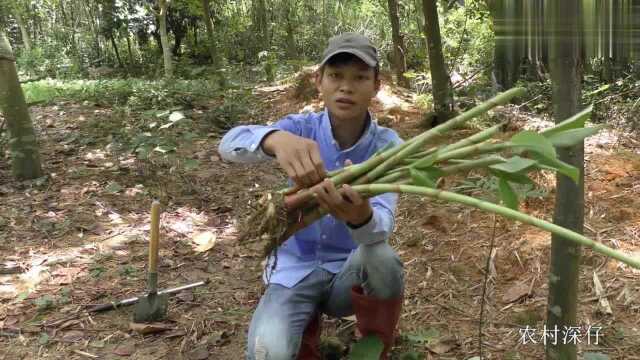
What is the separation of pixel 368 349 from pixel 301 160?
72 cm

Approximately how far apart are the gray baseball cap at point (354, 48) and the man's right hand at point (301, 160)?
0.37 metres

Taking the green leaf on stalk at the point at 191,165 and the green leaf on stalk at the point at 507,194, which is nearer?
the green leaf on stalk at the point at 507,194

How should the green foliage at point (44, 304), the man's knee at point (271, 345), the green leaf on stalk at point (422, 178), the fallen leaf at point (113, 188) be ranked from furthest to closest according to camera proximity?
the fallen leaf at point (113, 188) < the green foliage at point (44, 304) < the man's knee at point (271, 345) < the green leaf on stalk at point (422, 178)

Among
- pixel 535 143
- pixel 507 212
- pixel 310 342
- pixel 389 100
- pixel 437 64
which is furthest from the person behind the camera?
pixel 389 100

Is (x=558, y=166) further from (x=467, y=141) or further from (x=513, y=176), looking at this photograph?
(x=467, y=141)

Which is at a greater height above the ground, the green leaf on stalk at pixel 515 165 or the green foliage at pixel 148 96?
the green foliage at pixel 148 96

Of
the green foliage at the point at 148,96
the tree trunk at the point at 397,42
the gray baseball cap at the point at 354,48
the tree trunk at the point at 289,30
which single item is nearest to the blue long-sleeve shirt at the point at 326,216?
the gray baseball cap at the point at 354,48

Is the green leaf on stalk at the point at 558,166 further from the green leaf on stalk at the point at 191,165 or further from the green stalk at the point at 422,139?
the green leaf on stalk at the point at 191,165

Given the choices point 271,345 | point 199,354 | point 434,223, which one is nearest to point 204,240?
point 199,354

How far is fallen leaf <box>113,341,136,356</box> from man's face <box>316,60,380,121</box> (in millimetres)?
1381

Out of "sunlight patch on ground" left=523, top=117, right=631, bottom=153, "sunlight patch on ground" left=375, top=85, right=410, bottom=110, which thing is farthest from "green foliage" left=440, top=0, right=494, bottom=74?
"sunlight patch on ground" left=523, top=117, right=631, bottom=153

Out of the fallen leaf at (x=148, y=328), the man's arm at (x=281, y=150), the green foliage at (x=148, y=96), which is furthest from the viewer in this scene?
the green foliage at (x=148, y=96)

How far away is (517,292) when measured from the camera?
2.35 metres

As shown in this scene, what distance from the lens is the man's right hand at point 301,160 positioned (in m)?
1.46
